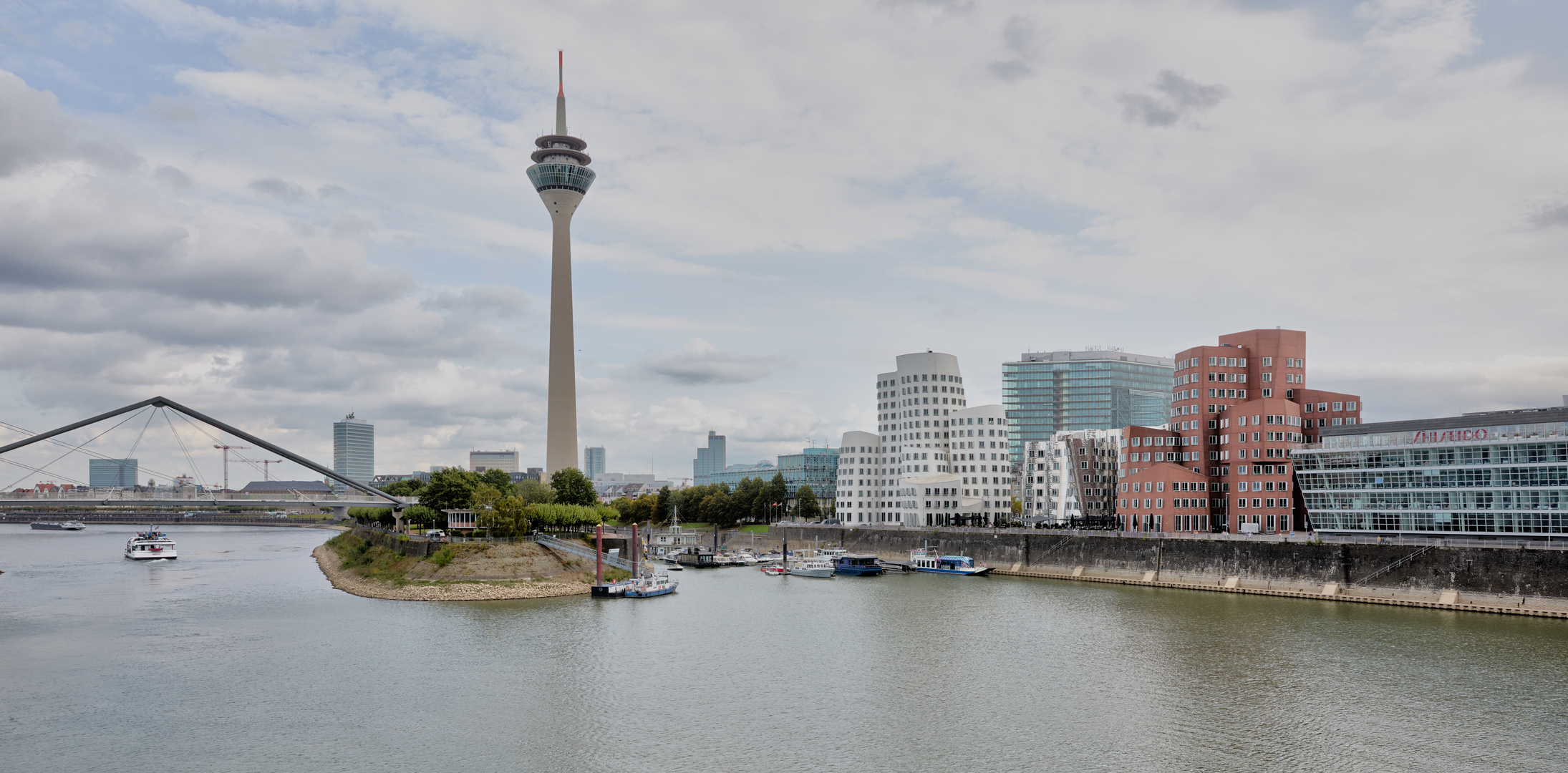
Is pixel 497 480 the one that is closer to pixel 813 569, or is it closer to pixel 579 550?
pixel 579 550

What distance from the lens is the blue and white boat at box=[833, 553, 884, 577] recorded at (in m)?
108

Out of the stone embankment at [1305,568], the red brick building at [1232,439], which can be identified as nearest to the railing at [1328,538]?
the stone embankment at [1305,568]

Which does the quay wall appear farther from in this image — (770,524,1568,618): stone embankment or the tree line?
the tree line

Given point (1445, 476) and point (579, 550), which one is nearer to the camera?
point (1445, 476)

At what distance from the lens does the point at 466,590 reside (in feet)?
258

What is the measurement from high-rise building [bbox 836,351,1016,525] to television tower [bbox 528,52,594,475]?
173ft

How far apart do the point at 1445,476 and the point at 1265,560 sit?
15.9 metres

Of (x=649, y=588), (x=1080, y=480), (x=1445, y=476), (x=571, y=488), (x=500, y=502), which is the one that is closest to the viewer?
(x=1445, y=476)

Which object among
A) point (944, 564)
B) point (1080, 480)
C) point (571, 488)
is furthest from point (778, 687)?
point (571, 488)

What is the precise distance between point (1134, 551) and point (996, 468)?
5148cm

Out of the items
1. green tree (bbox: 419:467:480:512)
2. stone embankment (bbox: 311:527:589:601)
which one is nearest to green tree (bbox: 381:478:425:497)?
green tree (bbox: 419:467:480:512)

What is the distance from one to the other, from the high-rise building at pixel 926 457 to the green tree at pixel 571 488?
132 feet

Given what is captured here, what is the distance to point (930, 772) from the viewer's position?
34000 mm

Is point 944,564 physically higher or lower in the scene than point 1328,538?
lower
